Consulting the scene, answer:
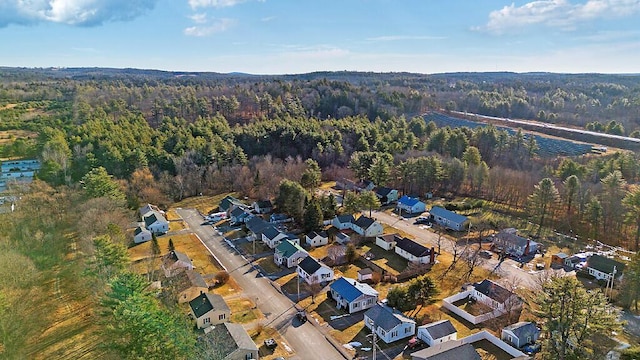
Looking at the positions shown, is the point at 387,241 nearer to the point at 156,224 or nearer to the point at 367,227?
the point at 367,227

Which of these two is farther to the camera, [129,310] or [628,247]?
[628,247]

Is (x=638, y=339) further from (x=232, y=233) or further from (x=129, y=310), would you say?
(x=232, y=233)

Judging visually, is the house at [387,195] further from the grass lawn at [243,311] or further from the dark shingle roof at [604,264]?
the grass lawn at [243,311]

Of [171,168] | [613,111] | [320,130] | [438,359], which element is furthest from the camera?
[613,111]

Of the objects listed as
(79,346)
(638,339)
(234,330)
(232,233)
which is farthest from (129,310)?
(638,339)

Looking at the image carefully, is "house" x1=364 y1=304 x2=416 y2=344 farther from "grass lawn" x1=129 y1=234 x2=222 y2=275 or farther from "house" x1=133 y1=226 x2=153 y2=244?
"house" x1=133 y1=226 x2=153 y2=244

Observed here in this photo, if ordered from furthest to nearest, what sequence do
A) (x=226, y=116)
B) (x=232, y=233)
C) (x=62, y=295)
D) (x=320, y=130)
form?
(x=226, y=116)
(x=320, y=130)
(x=232, y=233)
(x=62, y=295)

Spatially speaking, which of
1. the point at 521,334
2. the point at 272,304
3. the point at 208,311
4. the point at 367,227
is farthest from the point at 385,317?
the point at 367,227

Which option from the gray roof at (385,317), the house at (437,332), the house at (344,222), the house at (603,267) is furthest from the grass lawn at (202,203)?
the house at (603,267)
